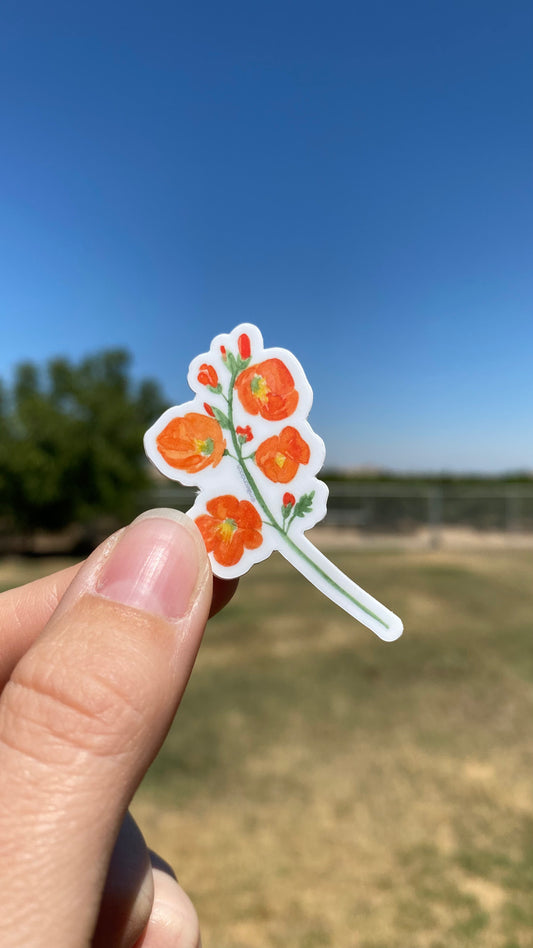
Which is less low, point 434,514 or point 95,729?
point 95,729

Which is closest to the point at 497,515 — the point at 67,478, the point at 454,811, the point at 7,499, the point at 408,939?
the point at 67,478

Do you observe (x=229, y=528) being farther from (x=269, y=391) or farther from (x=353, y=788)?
(x=353, y=788)

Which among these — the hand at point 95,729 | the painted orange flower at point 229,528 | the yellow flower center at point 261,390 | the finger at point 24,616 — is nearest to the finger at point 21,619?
the finger at point 24,616

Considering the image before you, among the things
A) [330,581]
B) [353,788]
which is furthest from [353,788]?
[330,581]

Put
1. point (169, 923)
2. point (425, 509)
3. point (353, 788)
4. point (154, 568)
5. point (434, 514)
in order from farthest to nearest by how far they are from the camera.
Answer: point (425, 509)
point (434, 514)
point (353, 788)
point (169, 923)
point (154, 568)

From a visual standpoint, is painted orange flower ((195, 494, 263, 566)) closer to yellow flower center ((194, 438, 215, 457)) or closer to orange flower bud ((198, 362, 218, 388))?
yellow flower center ((194, 438, 215, 457))
